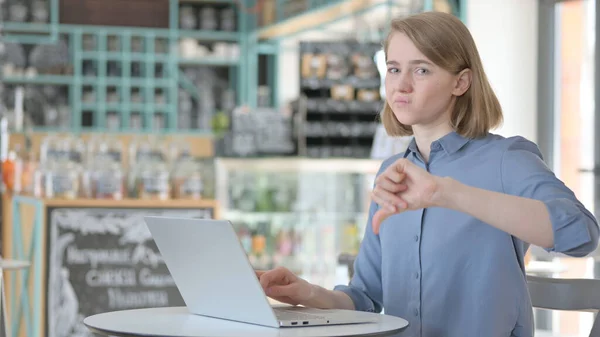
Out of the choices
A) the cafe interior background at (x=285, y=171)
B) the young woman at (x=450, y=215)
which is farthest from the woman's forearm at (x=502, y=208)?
the cafe interior background at (x=285, y=171)

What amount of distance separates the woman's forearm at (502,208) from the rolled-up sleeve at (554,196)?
0.02m

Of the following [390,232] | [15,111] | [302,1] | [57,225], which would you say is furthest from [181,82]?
[390,232]

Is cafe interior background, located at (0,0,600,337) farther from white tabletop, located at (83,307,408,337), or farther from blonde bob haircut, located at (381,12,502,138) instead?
white tabletop, located at (83,307,408,337)

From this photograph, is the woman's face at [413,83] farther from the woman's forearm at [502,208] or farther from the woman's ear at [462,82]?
Answer: the woman's forearm at [502,208]

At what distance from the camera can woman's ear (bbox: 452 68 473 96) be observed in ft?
6.01

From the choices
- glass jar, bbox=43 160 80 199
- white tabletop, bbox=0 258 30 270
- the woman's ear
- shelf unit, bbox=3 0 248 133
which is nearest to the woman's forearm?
the woman's ear

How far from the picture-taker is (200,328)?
1.54 m

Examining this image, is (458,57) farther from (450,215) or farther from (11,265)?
(11,265)

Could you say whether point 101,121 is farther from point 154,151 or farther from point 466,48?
point 466,48

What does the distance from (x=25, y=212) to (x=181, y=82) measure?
6.01 metres

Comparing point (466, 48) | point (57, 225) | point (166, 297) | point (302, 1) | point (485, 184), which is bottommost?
point (166, 297)

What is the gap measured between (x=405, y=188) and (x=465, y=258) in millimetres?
375

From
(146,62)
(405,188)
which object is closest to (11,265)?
(405,188)

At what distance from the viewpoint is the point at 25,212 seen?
5.67 meters
